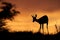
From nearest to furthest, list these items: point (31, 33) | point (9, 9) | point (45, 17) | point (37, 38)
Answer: point (37, 38) → point (31, 33) → point (45, 17) → point (9, 9)

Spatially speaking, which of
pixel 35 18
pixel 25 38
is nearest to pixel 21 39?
pixel 25 38

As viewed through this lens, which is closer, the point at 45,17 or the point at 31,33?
the point at 31,33

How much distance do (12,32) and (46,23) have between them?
6822 mm

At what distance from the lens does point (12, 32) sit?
61.2ft

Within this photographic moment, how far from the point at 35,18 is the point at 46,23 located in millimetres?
1624

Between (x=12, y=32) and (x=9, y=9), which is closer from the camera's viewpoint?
(x=12, y=32)

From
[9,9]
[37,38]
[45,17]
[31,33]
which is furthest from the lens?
[9,9]

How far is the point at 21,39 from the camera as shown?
16.2 meters

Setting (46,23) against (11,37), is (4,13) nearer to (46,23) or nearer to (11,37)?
(46,23)

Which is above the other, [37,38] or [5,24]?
[5,24]

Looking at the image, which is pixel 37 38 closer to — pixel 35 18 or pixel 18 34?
pixel 18 34

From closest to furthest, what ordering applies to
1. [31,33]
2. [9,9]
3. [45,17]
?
1. [31,33]
2. [45,17]
3. [9,9]

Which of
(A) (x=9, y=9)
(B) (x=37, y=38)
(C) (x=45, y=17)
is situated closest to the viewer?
(B) (x=37, y=38)

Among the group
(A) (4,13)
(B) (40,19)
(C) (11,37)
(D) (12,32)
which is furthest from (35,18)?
(C) (11,37)
